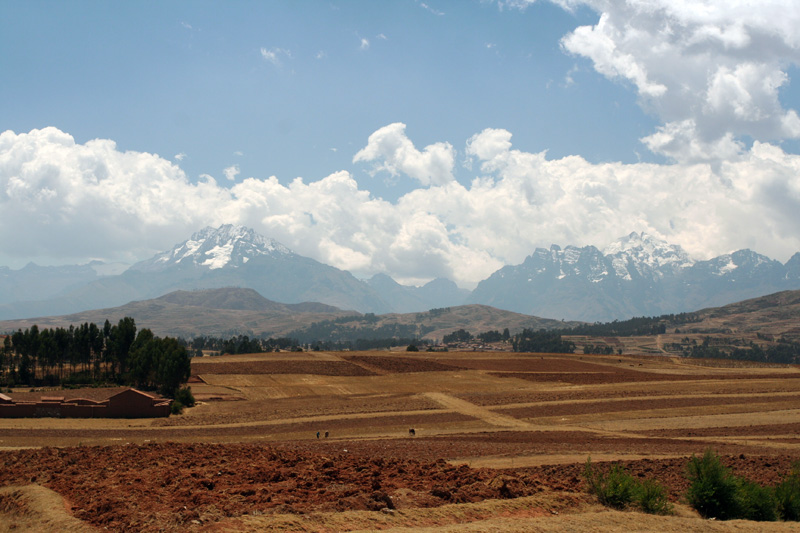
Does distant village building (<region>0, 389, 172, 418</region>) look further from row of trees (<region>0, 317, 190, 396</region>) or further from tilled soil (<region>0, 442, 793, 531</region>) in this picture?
tilled soil (<region>0, 442, 793, 531</region>)

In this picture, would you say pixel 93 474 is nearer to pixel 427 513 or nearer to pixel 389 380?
pixel 427 513

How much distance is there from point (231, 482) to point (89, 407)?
4999 cm

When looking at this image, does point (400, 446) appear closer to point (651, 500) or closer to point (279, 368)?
point (651, 500)

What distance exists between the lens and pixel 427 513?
1777 cm

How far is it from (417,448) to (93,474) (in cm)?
2242

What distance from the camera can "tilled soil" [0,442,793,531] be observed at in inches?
662

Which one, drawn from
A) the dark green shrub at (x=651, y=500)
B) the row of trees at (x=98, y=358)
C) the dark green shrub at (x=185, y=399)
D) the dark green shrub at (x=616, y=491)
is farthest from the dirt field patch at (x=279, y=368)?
the dark green shrub at (x=651, y=500)

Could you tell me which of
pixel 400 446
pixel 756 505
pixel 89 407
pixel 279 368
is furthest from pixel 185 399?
pixel 756 505

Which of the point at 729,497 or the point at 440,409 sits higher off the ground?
the point at 729,497

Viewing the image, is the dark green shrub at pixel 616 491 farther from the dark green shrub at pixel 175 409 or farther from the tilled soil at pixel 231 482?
the dark green shrub at pixel 175 409

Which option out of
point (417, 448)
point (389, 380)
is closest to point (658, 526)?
point (417, 448)

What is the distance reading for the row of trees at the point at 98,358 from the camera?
278ft

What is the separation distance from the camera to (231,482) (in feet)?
65.8

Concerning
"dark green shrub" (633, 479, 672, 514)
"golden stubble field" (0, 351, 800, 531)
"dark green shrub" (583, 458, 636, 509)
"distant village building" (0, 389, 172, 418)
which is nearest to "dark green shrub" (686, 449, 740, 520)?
"golden stubble field" (0, 351, 800, 531)
